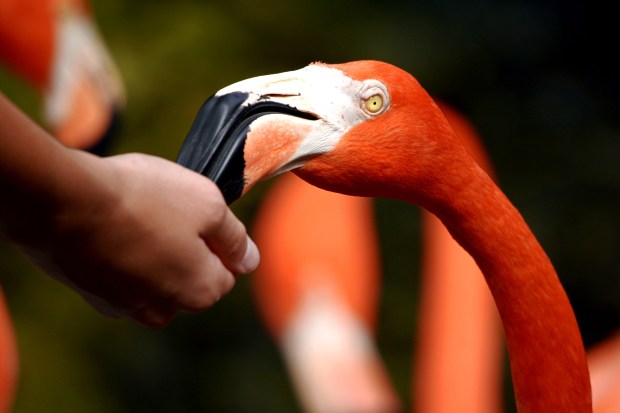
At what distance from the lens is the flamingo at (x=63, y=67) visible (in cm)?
254

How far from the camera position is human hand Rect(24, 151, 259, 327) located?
90 cm

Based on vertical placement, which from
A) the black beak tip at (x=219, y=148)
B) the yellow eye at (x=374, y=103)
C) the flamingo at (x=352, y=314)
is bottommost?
the flamingo at (x=352, y=314)

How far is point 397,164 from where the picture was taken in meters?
1.22

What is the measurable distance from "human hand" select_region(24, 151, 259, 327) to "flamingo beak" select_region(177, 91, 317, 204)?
0.31ft

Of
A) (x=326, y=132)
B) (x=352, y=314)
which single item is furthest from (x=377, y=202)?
(x=326, y=132)

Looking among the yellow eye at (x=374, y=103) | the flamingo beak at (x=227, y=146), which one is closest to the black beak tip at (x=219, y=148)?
the flamingo beak at (x=227, y=146)

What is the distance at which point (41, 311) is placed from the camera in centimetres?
432

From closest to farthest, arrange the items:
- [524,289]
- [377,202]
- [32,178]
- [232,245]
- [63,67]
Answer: [32,178] < [232,245] < [524,289] < [63,67] < [377,202]

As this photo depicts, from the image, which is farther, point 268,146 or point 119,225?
point 268,146

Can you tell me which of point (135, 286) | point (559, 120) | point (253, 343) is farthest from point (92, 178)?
point (559, 120)

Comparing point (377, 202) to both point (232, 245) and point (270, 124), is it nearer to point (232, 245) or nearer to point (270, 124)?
point (270, 124)

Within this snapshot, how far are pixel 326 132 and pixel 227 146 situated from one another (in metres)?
0.14

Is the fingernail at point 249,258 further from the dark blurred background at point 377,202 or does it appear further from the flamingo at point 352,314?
the dark blurred background at point 377,202

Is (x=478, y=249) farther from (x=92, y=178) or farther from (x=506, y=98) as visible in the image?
(x=506, y=98)
